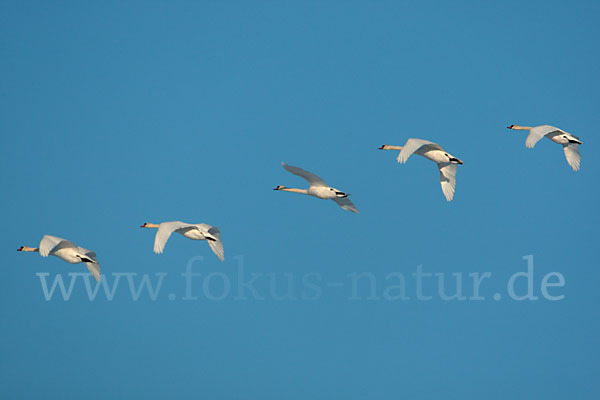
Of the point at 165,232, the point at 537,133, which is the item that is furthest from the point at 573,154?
the point at 165,232

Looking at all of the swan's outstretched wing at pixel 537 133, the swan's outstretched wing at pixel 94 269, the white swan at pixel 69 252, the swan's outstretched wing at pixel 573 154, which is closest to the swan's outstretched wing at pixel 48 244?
the white swan at pixel 69 252

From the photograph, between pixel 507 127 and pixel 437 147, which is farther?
pixel 507 127

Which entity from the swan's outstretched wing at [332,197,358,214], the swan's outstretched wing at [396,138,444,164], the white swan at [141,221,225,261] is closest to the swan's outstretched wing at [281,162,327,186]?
the swan's outstretched wing at [332,197,358,214]

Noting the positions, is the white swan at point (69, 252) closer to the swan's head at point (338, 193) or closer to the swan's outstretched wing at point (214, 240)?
the swan's outstretched wing at point (214, 240)

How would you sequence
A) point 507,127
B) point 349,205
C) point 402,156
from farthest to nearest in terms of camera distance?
point 507,127 < point 349,205 < point 402,156

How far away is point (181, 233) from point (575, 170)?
1637cm

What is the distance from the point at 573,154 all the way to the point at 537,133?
11.9 feet

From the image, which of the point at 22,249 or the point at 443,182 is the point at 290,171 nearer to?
the point at 443,182

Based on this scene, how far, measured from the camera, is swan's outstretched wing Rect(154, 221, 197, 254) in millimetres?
43688

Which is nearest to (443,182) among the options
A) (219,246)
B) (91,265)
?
(219,246)

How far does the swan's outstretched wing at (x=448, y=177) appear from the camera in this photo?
1842 inches

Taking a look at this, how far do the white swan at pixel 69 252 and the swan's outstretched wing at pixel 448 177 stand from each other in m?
14.6

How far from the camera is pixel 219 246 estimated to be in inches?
1853

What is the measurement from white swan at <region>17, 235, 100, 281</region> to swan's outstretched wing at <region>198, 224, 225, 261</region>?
15.4 ft
